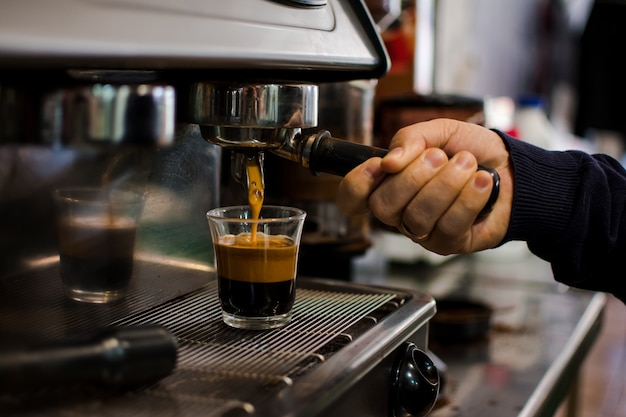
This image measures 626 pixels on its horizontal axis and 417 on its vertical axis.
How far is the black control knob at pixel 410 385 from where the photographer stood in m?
0.56

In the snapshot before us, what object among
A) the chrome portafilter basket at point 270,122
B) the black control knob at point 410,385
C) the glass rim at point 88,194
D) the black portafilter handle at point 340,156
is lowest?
the black control knob at point 410,385

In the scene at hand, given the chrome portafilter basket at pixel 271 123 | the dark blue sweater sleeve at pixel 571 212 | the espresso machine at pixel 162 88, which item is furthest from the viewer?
the dark blue sweater sleeve at pixel 571 212

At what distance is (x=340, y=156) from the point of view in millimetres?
585

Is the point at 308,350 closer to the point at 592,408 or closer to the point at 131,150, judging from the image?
the point at 131,150

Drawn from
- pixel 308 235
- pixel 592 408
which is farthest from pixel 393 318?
pixel 592 408

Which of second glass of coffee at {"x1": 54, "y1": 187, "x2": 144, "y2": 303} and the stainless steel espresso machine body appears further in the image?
second glass of coffee at {"x1": 54, "y1": 187, "x2": 144, "y2": 303}

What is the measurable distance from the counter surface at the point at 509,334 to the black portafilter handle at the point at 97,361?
1.16 ft

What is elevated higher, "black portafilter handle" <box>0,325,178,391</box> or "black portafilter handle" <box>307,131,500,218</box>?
"black portafilter handle" <box>307,131,500,218</box>

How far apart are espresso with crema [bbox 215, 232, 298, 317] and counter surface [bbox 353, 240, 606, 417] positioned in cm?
23

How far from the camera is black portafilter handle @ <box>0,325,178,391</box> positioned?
41 cm

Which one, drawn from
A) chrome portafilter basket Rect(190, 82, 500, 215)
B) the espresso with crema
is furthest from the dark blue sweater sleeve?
the espresso with crema

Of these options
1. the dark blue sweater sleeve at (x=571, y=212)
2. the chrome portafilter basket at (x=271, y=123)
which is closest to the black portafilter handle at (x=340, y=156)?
the chrome portafilter basket at (x=271, y=123)

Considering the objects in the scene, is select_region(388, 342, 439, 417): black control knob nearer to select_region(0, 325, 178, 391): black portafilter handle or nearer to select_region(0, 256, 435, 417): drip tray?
select_region(0, 256, 435, 417): drip tray

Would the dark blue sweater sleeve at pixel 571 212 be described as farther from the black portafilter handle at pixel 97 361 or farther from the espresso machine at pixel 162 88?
the black portafilter handle at pixel 97 361
